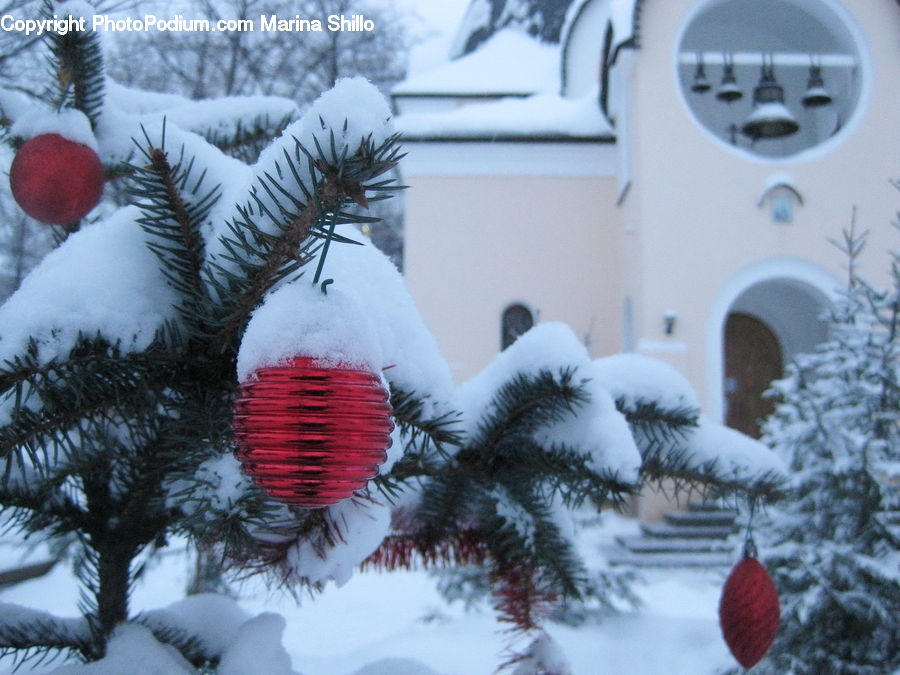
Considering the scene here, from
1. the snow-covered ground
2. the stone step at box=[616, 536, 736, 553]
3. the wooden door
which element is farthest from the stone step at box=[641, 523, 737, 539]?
the wooden door

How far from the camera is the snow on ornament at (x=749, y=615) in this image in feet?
3.33

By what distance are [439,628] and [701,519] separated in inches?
169

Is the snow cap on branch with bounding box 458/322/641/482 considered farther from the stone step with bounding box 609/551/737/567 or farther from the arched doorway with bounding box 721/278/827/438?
the arched doorway with bounding box 721/278/827/438

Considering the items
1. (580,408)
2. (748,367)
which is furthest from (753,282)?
(580,408)

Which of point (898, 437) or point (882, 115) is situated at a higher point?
point (882, 115)

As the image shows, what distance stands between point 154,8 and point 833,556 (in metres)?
7.63

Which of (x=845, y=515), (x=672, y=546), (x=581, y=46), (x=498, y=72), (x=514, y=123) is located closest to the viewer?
(x=845, y=515)

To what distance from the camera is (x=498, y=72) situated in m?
11.7

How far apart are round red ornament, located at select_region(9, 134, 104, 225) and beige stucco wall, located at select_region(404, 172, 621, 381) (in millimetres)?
8595

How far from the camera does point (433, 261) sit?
31.3ft

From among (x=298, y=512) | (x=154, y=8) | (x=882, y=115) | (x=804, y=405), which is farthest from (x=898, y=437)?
(x=154, y=8)

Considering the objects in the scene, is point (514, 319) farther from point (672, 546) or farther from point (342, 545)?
point (342, 545)

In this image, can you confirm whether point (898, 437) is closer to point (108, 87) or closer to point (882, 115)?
point (108, 87)

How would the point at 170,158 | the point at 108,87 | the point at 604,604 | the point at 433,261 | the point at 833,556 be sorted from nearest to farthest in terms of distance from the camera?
the point at 170,158, the point at 108,87, the point at 833,556, the point at 604,604, the point at 433,261
